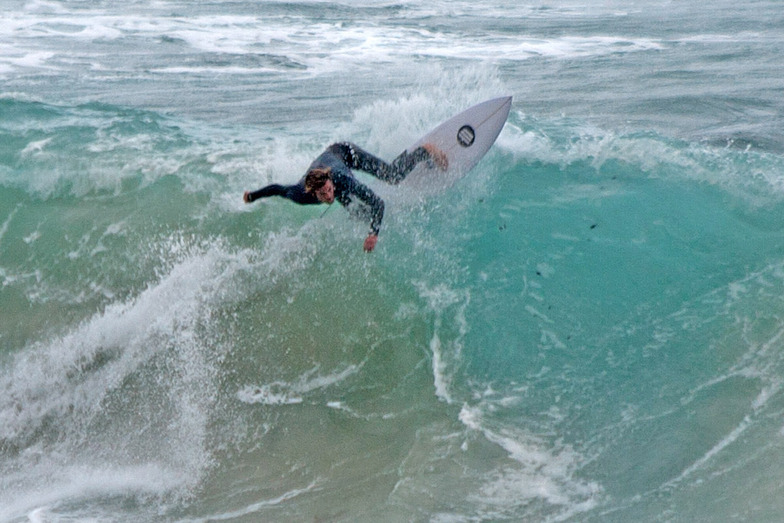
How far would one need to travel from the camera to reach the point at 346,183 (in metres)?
6.86

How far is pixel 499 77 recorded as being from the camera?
14.8m

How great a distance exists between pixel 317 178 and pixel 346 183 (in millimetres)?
401

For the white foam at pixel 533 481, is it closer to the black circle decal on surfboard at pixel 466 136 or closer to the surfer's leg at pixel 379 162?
the surfer's leg at pixel 379 162

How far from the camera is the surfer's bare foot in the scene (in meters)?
7.96

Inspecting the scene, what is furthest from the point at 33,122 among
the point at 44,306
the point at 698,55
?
the point at 698,55

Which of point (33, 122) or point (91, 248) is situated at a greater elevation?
point (33, 122)

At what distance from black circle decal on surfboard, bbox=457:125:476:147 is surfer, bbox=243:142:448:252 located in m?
0.60

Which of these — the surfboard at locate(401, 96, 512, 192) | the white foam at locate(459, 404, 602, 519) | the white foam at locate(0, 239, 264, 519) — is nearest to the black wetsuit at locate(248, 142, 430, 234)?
the surfboard at locate(401, 96, 512, 192)

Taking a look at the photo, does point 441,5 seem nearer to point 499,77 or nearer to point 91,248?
point 499,77

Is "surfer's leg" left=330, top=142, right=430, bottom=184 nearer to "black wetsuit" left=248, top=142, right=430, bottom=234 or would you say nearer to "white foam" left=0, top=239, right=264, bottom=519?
"black wetsuit" left=248, top=142, right=430, bottom=234

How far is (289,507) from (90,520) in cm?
132

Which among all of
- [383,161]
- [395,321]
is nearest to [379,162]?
[383,161]

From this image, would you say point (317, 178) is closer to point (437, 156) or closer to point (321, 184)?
point (321, 184)

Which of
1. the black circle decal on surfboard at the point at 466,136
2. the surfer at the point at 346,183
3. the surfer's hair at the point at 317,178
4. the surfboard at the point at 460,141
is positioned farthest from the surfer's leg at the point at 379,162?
the surfer's hair at the point at 317,178
